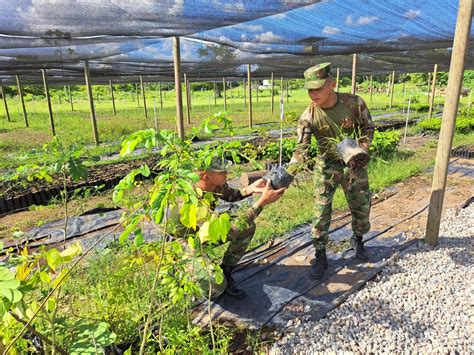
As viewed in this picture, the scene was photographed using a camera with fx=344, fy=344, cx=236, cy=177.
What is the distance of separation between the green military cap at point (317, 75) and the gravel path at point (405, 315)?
1.43 m

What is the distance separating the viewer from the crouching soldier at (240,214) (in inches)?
74.1

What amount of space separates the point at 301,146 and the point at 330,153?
22cm

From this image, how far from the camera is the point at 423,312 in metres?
2.07

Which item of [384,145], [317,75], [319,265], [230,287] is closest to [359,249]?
[319,265]

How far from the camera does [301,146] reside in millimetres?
2580

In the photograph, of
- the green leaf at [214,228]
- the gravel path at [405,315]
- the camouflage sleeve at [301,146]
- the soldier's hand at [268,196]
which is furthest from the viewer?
the camouflage sleeve at [301,146]

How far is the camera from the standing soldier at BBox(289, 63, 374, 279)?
2537mm

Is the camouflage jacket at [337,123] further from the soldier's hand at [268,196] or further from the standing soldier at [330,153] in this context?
the soldier's hand at [268,196]

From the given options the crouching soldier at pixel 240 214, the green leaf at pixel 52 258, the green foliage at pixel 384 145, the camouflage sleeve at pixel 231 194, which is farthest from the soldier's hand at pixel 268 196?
the green foliage at pixel 384 145

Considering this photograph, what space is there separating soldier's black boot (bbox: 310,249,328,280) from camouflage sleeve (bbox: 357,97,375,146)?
0.91 meters

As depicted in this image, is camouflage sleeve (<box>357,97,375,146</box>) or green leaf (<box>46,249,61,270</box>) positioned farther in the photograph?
camouflage sleeve (<box>357,97,375,146</box>)

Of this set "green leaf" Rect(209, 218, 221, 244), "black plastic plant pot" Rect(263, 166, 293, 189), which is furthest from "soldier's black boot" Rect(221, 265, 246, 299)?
"green leaf" Rect(209, 218, 221, 244)

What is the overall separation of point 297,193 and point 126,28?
9.35 feet

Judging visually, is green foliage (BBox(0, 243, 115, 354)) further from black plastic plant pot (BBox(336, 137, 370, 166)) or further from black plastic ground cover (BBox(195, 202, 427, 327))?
black plastic plant pot (BBox(336, 137, 370, 166))
